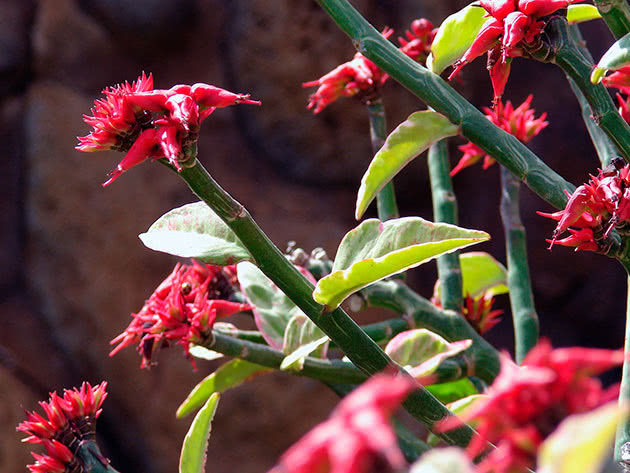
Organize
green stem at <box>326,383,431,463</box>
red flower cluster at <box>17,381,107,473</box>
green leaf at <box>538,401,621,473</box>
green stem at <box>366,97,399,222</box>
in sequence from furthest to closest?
1. green stem at <box>366,97,399,222</box>
2. green stem at <box>326,383,431,463</box>
3. red flower cluster at <box>17,381,107,473</box>
4. green leaf at <box>538,401,621,473</box>

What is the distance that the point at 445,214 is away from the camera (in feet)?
2.39

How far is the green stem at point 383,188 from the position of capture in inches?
27.9

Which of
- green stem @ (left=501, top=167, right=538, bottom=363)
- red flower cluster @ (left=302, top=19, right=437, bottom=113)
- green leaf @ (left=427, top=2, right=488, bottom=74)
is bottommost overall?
green stem @ (left=501, top=167, right=538, bottom=363)

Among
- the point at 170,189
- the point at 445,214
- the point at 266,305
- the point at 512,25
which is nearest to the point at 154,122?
the point at 512,25

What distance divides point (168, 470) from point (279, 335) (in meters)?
1.03

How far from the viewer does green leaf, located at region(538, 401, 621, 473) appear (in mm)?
139

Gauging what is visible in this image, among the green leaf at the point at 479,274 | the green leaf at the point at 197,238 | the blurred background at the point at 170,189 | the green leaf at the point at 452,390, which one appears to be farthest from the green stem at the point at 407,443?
the blurred background at the point at 170,189

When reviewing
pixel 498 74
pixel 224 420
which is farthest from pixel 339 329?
pixel 224 420

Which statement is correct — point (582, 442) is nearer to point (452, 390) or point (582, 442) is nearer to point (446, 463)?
point (446, 463)

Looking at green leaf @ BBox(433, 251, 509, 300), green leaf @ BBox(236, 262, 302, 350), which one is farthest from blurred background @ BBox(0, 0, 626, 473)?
green leaf @ BBox(236, 262, 302, 350)

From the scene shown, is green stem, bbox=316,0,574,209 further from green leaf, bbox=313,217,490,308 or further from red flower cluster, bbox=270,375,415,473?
red flower cluster, bbox=270,375,415,473

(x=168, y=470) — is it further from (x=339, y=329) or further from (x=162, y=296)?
(x=339, y=329)

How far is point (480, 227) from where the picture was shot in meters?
1.57

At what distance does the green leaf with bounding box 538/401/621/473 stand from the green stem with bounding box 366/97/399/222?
0.56 m
